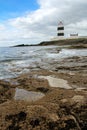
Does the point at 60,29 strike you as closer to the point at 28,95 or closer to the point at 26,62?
the point at 26,62

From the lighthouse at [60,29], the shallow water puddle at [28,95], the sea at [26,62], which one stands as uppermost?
the lighthouse at [60,29]

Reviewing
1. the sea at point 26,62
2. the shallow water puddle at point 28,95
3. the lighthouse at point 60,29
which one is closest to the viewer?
the shallow water puddle at point 28,95

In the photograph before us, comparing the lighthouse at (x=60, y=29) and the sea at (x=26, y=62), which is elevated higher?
the lighthouse at (x=60, y=29)

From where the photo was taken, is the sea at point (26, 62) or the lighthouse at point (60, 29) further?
the lighthouse at point (60, 29)

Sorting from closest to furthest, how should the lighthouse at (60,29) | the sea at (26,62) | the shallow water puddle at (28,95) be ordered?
the shallow water puddle at (28,95)
the sea at (26,62)
the lighthouse at (60,29)

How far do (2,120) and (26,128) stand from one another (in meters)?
0.44

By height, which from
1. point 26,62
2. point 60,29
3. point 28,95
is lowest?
point 26,62

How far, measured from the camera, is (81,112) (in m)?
3.88

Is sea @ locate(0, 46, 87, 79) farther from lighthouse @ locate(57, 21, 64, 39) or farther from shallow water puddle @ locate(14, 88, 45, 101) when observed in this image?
lighthouse @ locate(57, 21, 64, 39)

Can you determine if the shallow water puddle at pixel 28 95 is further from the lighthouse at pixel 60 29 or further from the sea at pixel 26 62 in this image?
the lighthouse at pixel 60 29

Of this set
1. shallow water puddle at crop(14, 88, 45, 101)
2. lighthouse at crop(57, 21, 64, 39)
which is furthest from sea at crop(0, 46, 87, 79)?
lighthouse at crop(57, 21, 64, 39)

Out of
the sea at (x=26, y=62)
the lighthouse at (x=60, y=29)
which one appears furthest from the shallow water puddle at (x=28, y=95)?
the lighthouse at (x=60, y=29)

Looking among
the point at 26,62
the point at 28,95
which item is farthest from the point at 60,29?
the point at 28,95

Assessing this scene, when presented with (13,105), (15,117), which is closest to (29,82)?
(13,105)
